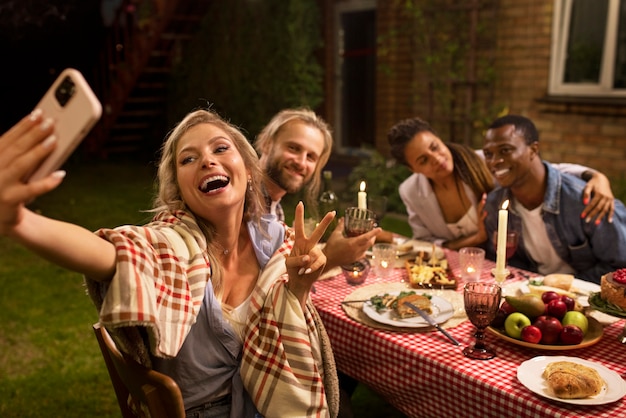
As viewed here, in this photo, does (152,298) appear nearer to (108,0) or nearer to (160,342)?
(160,342)

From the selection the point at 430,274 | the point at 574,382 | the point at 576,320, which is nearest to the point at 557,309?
the point at 576,320

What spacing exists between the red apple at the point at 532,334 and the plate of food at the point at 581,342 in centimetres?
1

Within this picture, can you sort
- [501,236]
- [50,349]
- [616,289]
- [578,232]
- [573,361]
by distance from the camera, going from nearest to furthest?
[573,361] → [616,289] → [501,236] → [578,232] → [50,349]

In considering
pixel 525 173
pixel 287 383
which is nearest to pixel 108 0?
pixel 525 173

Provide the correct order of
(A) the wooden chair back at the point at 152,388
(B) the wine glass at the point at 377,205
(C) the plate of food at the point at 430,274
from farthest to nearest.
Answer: (B) the wine glass at the point at 377,205, (C) the plate of food at the point at 430,274, (A) the wooden chair back at the point at 152,388

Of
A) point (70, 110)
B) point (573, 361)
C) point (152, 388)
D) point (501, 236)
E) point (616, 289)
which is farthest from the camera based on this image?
point (501, 236)

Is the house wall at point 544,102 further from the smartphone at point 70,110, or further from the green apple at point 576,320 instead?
the smartphone at point 70,110

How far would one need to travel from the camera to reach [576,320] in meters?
1.66

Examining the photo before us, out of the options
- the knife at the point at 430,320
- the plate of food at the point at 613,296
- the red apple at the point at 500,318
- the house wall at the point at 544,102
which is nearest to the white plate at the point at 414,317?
the knife at the point at 430,320

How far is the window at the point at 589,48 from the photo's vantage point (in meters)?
5.16

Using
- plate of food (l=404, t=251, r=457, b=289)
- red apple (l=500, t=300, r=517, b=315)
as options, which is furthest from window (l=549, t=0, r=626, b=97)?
red apple (l=500, t=300, r=517, b=315)

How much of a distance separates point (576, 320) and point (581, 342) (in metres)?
0.07

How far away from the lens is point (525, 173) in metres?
2.52

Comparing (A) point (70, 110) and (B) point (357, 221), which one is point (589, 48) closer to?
(B) point (357, 221)
